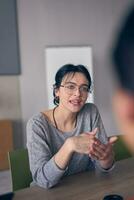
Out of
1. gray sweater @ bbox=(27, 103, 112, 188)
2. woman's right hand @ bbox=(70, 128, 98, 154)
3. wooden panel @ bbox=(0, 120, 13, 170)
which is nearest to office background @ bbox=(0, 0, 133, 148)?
wooden panel @ bbox=(0, 120, 13, 170)

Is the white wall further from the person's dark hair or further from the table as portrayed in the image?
the person's dark hair

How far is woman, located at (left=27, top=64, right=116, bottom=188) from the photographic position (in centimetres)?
89

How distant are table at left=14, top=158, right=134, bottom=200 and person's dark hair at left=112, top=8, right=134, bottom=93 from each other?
2.18 ft

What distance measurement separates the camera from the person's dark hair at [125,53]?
17 centimetres

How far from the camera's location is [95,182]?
909 millimetres

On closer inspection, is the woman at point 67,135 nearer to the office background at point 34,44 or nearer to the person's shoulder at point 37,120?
the person's shoulder at point 37,120

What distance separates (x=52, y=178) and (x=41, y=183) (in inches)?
1.9

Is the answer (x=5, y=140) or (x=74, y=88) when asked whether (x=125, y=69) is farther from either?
(x=5, y=140)

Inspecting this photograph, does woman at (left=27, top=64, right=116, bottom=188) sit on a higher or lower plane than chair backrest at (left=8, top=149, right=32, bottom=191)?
higher

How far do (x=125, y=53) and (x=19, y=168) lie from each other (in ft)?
3.21

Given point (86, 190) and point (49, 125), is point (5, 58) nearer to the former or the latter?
point (49, 125)

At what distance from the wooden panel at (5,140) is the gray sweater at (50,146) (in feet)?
4.52

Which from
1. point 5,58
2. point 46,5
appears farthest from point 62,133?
point 46,5

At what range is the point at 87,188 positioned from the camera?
0.85m
